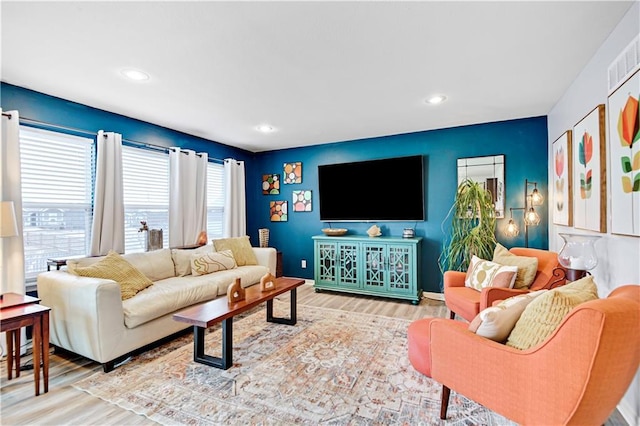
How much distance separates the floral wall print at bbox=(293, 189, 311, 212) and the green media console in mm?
760

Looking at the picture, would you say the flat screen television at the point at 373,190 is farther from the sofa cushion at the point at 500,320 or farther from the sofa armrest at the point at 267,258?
the sofa cushion at the point at 500,320

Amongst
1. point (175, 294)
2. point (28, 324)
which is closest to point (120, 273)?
point (175, 294)

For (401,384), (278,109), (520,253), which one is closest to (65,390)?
(401,384)

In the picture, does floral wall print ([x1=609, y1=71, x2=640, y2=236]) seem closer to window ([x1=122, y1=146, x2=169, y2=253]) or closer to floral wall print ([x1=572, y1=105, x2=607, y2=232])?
floral wall print ([x1=572, y1=105, x2=607, y2=232])

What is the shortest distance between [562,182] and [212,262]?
3.79 m

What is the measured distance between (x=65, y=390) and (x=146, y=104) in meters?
2.54

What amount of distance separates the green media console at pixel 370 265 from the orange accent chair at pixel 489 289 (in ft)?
3.14

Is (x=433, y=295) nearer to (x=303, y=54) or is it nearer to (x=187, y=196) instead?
(x=303, y=54)

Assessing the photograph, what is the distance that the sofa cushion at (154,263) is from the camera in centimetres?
324

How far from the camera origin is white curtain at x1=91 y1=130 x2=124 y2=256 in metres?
3.20

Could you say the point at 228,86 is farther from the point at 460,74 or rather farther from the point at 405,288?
the point at 405,288

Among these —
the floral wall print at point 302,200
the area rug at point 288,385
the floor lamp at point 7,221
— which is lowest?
the area rug at point 288,385

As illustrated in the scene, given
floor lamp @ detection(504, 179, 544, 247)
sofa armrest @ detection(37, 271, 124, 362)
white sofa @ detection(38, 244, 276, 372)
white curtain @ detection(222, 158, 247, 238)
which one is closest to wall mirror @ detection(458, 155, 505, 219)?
floor lamp @ detection(504, 179, 544, 247)

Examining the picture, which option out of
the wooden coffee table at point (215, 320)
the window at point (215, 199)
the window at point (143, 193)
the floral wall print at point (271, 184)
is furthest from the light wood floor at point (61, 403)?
the floral wall print at point (271, 184)
